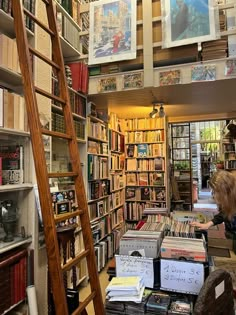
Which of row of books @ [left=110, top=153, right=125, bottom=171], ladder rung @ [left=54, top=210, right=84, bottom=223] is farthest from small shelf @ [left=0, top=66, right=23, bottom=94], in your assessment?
row of books @ [left=110, top=153, right=125, bottom=171]

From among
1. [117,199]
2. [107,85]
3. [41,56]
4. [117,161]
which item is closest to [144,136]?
[117,161]

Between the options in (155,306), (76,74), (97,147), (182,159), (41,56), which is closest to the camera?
(155,306)

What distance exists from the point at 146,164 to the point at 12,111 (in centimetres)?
305

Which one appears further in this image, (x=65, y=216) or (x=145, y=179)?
(x=145, y=179)

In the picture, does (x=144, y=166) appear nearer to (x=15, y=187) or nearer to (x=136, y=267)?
(x=15, y=187)

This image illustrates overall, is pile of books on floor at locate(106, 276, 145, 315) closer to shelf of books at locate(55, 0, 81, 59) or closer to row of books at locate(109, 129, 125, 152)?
shelf of books at locate(55, 0, 81, 59)

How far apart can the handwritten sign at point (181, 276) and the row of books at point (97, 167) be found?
6.44 ft

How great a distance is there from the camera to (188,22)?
268 cm

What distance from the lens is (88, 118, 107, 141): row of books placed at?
133 inches

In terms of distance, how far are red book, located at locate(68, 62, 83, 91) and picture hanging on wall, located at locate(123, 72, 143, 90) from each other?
0.50 m

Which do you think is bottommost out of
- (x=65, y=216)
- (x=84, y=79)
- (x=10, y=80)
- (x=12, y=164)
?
(x=65, y=216)

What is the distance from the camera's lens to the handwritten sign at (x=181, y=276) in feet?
4.63

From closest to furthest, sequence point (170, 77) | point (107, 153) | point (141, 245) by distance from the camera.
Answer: point (141, 245) < point (170, 77) < point (107, 153)

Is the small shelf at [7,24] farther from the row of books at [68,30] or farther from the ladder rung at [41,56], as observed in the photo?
the row of books at [68,30]
